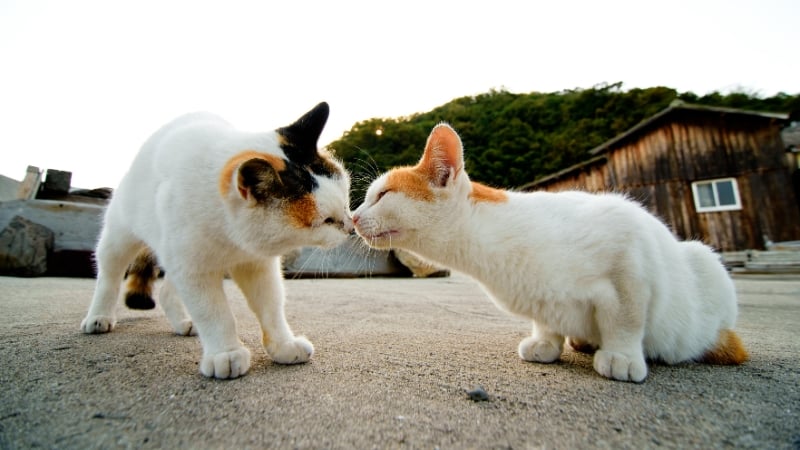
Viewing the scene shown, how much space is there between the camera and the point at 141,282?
2.78 metres

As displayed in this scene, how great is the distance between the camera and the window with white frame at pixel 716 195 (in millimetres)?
12414

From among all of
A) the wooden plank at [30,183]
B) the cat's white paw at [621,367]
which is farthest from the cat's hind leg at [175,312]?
the wooden plank at [30,183]

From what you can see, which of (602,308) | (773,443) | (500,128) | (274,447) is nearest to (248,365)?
(274,447)

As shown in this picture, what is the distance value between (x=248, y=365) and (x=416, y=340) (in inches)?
39.7

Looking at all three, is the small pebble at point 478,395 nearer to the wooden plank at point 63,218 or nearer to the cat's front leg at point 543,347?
the cat's front leg at point 543,347

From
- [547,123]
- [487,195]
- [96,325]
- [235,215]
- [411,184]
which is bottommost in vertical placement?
[96,325]

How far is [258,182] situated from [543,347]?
1620 mm

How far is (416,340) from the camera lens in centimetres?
225

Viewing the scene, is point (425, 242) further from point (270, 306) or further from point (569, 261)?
point (270, 306)

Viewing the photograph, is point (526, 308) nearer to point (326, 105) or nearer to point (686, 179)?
point (326, 105)

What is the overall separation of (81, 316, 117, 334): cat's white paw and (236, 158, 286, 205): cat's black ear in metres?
Answer: 1.54

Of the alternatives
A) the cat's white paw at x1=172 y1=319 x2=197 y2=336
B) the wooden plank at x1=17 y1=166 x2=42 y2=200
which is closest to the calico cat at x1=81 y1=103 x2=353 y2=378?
the cat's white paw at x1=172 y1=319 x2=197 y2=336

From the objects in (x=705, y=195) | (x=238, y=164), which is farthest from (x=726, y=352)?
(x=705, y=195)

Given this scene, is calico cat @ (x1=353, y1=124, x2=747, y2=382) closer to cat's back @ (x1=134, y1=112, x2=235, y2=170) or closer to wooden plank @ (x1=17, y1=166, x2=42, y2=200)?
cat's back @ (x1=134, y1=112, x2=235, y2=170)
